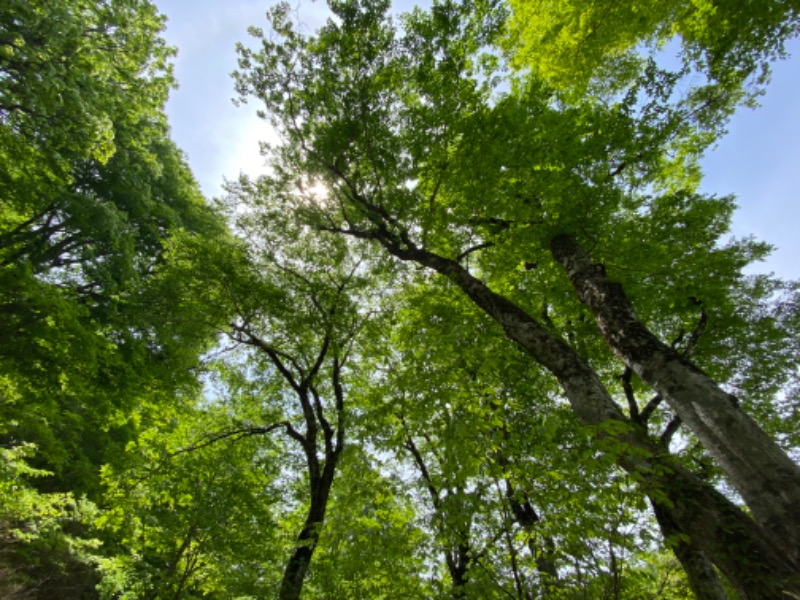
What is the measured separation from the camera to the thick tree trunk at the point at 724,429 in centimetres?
246

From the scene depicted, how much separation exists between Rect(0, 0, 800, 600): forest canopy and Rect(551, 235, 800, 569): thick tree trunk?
2 centimetres

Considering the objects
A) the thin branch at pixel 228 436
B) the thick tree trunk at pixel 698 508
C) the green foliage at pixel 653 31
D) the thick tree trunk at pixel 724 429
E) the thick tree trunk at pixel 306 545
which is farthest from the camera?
the thin branch at pixel 228 436

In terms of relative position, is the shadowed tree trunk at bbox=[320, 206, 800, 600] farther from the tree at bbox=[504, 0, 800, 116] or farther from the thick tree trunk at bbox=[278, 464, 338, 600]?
the tree at bbox=[504, 0, 800, 116]

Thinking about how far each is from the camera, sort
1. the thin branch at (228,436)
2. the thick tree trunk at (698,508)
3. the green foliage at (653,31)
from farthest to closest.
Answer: the thin branch at (228,436) < the green foliage at (653,31) < the thick tree trunk at (698,508)

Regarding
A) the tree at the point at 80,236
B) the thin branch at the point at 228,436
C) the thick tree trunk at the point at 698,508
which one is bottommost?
the thick tree trunk at the point at 698,508

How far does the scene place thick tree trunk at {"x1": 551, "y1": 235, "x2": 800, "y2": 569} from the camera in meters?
2.46

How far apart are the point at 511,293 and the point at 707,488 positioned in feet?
19.6

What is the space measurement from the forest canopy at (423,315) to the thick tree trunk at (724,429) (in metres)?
0.02

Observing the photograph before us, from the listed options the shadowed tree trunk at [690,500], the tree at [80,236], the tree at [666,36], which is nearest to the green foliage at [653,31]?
the tree at [666,36]

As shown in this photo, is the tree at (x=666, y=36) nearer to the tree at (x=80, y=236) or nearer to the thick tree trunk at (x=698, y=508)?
the thick tree trunk at (x=698, y=508)

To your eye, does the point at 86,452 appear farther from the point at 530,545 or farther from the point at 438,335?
the point at 530,545

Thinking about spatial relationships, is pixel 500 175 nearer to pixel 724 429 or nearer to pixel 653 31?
pixel 653 31

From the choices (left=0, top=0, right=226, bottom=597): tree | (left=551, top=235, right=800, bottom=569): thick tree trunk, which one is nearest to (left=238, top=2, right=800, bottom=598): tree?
(left=551, top=235, right=800, bottom=569): thick tree trunk

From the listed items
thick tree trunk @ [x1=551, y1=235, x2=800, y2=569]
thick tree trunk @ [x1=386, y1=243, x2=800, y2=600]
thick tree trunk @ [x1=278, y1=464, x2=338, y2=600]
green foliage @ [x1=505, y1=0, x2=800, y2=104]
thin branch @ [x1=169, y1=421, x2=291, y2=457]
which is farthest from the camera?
thin branch @ [x1=169, y1=421, x2=291, y2=457]
